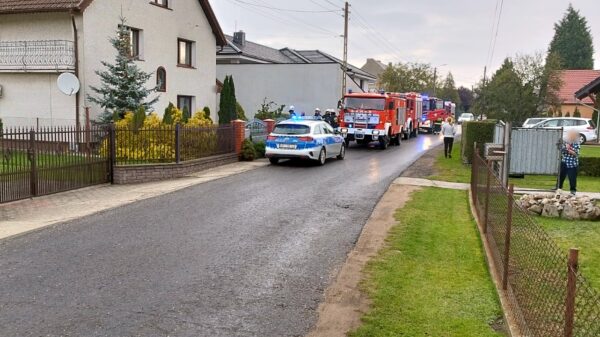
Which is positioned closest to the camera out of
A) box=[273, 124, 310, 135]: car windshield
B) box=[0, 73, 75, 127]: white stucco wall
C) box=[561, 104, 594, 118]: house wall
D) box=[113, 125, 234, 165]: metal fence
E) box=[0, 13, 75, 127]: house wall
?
box=[113, 125, 234, 165]: metal fence

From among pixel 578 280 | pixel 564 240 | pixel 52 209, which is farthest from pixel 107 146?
pixel 578 280

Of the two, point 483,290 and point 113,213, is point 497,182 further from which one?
point 113,213

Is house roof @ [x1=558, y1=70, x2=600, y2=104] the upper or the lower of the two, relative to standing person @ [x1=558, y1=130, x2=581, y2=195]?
upper

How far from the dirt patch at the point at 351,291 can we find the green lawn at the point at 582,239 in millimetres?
2677

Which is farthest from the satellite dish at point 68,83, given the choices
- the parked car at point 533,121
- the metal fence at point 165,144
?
the parked car at point 533,121

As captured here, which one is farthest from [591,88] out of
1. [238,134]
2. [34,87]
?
[34,87]

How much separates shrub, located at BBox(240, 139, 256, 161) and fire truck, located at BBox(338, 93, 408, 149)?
7.29 metres

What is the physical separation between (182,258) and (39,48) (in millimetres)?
17264

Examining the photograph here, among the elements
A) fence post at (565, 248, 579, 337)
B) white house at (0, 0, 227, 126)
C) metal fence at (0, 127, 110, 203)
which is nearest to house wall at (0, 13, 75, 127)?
white house at (0, 0, 227, 126)

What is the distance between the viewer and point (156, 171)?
15.8 meters

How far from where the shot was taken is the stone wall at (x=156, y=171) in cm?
1502

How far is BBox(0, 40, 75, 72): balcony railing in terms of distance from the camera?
21312 mm

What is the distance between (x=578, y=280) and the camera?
12.3 feet

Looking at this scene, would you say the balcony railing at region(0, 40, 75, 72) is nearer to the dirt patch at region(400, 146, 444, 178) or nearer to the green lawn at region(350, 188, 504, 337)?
the dirt patch at region(400, 146, 444, 178)
